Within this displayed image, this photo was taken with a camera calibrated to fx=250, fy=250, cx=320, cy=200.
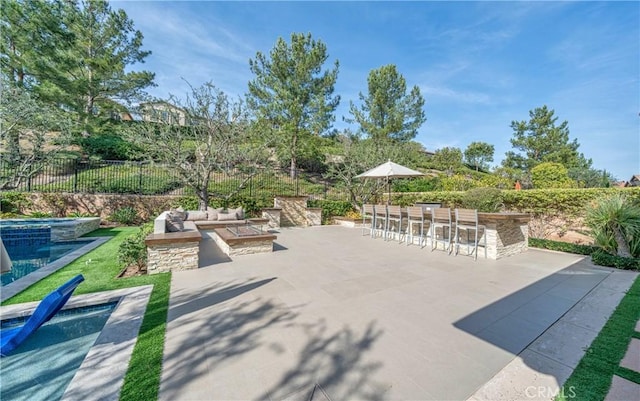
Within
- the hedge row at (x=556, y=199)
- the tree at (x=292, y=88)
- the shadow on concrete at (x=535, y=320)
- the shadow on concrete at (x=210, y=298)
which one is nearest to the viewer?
the shadow on concrete at (x=535, y=320)

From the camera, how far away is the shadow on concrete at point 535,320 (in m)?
2.28

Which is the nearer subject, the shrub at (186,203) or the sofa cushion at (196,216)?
the sofa cushion at (196,216)

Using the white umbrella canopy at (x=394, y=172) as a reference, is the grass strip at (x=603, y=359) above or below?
below

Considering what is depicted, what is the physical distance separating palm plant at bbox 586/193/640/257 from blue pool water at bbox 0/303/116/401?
9.34 metres

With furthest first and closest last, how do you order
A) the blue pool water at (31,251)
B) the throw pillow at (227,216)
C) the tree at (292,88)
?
the tree at (292,88) < the throw pillow at (227,216) < the blue pool water at (31,251)

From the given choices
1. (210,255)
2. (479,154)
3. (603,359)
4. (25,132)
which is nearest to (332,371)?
(603,359)

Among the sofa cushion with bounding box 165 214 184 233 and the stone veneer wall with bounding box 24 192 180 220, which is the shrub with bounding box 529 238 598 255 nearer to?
the sofa cushion with bounding box 165 214 184 233

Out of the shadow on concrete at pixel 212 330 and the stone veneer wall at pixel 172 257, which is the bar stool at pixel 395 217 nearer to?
the shadow on concrete at pixel 212 330

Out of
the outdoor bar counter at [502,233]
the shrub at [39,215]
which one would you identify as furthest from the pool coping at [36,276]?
the outdoor bar counter at [502,233]

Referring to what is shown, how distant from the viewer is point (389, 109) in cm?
1978

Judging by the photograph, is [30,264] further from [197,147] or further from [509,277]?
[509,277]

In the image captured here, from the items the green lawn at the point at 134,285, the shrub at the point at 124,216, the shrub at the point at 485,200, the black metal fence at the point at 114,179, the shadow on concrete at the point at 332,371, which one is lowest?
the green lawn at the point at 134,285

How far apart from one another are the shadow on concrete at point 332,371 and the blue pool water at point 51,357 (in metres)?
1.69

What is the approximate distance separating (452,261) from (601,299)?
2.29m
